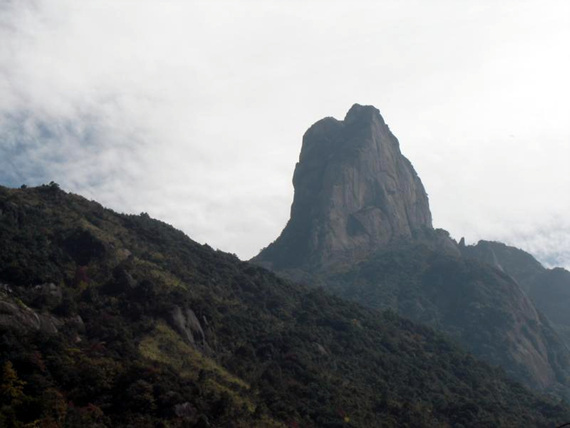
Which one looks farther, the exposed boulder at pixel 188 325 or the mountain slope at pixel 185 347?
the exposed boulder at pixel 188 325

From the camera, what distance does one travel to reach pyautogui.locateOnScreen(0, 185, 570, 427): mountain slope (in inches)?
2341

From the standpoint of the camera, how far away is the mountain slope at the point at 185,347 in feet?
195

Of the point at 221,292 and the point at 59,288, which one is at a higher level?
the point at 221,292

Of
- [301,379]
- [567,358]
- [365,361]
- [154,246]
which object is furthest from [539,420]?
[567,358]

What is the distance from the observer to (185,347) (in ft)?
254

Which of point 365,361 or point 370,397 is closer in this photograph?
point 370,397

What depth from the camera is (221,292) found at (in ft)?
368

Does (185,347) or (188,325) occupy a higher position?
(188,325)

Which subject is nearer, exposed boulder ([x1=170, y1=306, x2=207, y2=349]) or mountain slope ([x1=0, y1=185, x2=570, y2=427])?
mountain slope ([x1=0, y1=185, x2=570, y2=427])

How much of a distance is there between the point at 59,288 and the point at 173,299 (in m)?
13.3

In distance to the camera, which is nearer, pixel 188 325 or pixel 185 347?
pixel 185 347

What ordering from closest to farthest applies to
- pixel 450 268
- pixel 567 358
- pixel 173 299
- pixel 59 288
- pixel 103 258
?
pixel 59 288 → pixel 173 299 → pixel 103 258 → pixel 567 358 → pixel 450 268

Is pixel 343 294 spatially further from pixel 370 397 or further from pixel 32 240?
pixel 32 240

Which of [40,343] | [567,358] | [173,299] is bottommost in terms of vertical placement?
[40,343]
